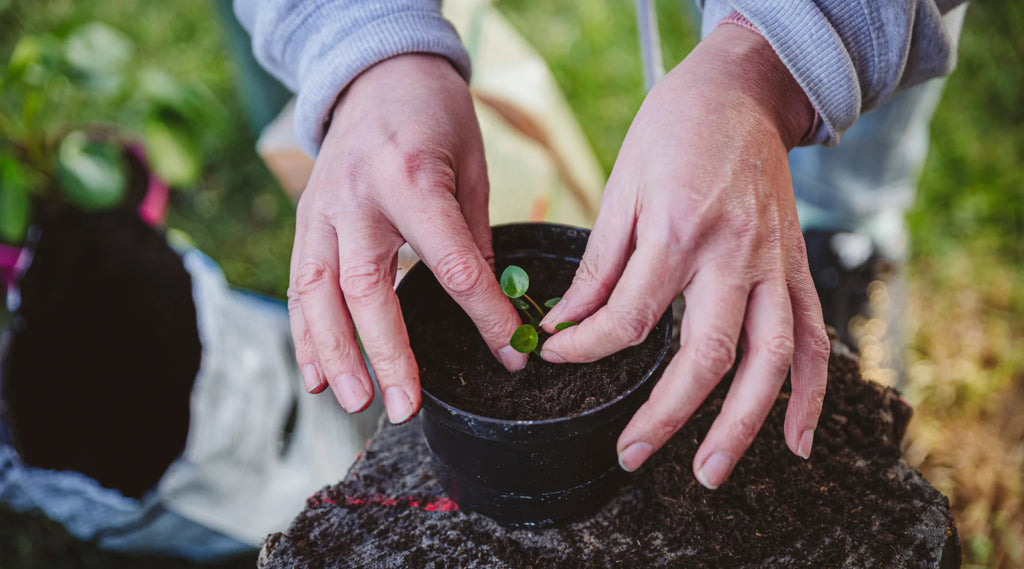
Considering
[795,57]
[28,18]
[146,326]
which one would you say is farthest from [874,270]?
[28,18]

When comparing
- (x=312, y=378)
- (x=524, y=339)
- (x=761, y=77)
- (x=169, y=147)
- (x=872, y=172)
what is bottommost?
(x=169, y=147)

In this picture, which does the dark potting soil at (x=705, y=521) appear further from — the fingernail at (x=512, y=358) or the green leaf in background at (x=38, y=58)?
the green leaf in background at (x=38, y=58)

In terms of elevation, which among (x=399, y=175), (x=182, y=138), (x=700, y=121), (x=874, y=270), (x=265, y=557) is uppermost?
(x=700, y=121)

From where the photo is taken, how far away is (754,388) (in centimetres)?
94

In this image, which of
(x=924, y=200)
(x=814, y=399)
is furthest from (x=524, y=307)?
(x=924, y=200)

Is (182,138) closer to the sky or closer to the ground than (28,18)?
closer to the sky

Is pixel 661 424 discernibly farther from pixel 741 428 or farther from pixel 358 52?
pixel 358 52

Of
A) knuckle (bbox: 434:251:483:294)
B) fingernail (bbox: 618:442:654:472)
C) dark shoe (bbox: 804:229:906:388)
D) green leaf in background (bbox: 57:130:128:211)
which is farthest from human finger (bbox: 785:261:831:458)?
green leaf in background (bbox: 57:130:128:211)

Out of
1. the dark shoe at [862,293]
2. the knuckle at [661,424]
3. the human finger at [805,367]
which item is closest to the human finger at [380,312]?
the knuckle at [661,424]

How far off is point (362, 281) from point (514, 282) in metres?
0.23

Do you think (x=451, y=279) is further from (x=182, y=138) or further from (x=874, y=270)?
(x=874, y=270)

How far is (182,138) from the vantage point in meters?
2.34

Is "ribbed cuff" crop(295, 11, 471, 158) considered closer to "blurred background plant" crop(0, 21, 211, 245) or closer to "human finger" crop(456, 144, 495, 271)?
"human finger" crop(456, 144, 495, 271)

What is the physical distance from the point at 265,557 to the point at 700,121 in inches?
37.4
